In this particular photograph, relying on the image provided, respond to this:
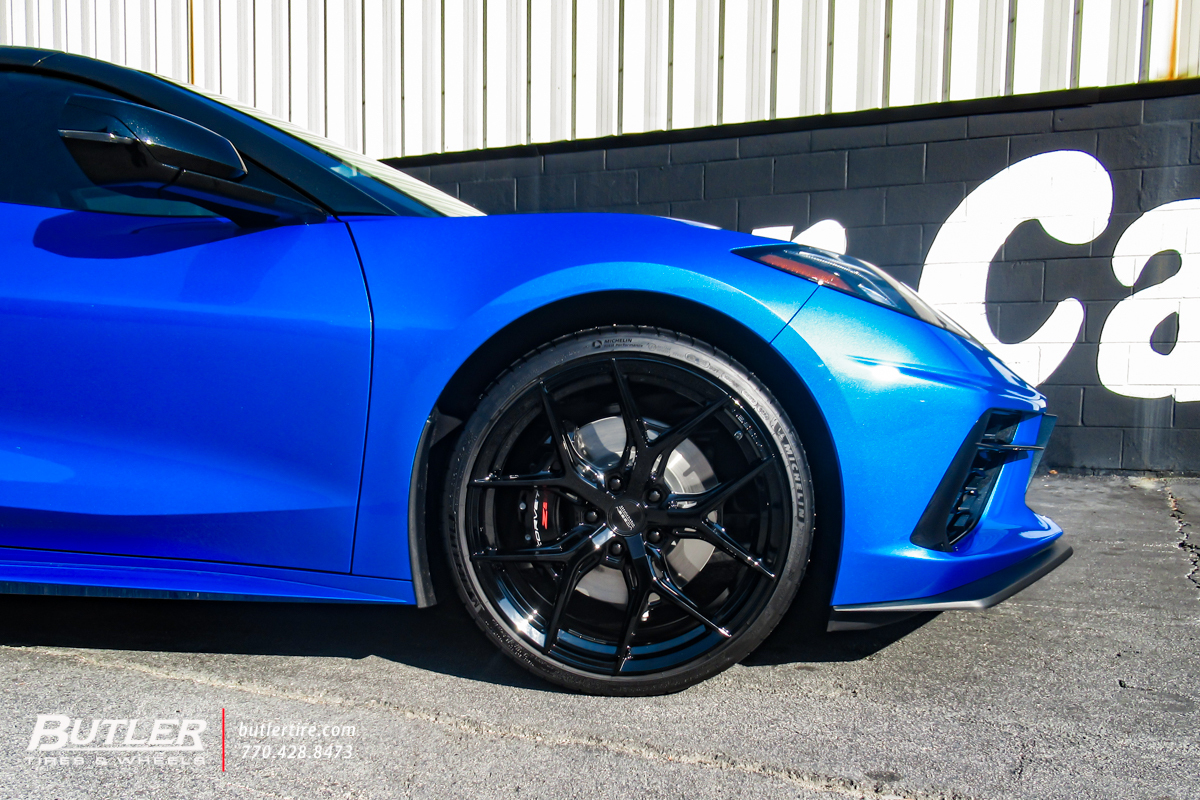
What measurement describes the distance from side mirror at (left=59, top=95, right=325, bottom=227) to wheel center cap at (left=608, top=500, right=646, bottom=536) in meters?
0.99

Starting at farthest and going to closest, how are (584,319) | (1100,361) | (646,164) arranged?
(646,164) < (1100,361) < (584,319)

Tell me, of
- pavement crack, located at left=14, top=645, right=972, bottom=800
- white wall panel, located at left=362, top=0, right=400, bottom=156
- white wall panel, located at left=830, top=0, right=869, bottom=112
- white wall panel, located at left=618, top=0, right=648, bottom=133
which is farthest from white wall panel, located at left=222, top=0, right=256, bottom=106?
pavement crack, located at left=14, top=645, right=972, bottom=800

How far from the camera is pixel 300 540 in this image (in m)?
1.54

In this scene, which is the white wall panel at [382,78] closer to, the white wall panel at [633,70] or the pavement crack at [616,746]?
the white wall panel at [633,70]

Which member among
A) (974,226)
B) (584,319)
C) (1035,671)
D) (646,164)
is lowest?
(1035,671)

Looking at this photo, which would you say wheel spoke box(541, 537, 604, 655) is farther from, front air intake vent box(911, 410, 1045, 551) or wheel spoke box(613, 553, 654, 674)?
front air intake vent box(911, 410, 1045, 551)

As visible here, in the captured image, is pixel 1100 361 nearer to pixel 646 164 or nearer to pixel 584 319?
pixel 646 164

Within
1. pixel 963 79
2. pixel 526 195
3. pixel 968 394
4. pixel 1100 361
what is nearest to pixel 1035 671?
pixel 968 394

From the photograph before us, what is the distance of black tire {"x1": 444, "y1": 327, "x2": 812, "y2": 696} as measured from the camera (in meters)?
1.47

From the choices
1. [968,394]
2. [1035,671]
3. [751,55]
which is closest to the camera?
[968,394]

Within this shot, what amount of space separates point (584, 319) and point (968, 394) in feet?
2.52

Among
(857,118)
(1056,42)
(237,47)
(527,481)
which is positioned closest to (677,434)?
(527,481)

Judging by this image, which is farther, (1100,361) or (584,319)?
(1100,361)

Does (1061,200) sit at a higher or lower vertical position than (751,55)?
lower
